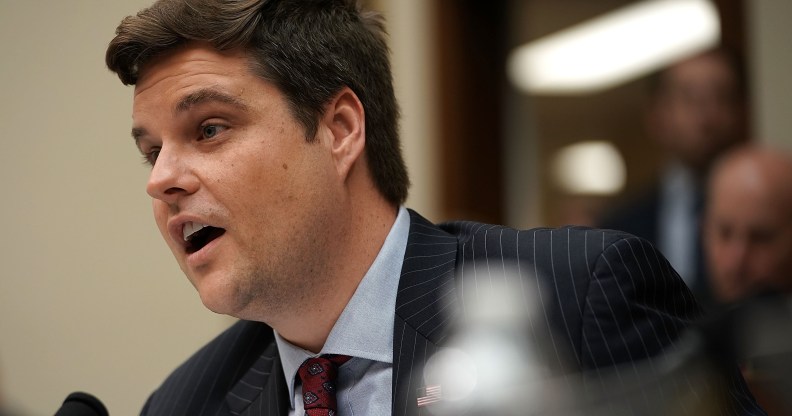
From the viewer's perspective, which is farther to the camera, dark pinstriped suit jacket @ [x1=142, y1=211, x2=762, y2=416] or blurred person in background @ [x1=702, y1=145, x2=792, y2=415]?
blurred person in background @ [x1=702, y1=145, x2=792, y2=415]

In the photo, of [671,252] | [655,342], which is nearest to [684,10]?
[671,252]

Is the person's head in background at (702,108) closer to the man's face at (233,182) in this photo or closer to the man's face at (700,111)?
the man's face at (700,111)

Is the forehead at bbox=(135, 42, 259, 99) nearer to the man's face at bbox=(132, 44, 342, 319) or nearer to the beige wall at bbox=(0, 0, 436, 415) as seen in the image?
the man's face at bbox=(132, 44, 342, 319)

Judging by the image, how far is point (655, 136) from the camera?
344cm

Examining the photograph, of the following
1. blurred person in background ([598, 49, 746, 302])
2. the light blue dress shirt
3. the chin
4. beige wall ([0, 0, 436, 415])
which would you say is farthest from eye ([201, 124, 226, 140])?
beige wall ([0, 0, 436, 415])

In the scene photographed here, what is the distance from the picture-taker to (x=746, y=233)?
8.26ft

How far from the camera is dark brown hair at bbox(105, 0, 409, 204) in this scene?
173 cm

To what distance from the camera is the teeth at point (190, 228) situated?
5.59ft

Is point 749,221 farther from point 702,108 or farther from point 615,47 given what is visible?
point 615,47

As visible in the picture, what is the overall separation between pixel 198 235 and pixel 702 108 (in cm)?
188

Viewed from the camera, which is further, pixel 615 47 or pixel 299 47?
pixel 615 47

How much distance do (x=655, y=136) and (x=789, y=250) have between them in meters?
1.06

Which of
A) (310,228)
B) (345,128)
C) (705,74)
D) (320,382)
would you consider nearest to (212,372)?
(320,382)

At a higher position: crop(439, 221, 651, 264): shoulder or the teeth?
the teeth
